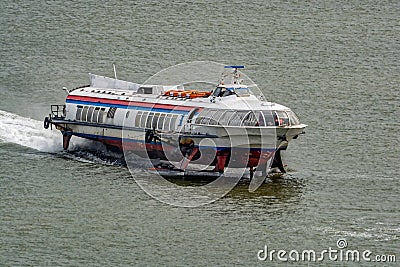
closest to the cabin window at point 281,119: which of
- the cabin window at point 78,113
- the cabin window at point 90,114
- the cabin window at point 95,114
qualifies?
the cabin window at point 95,114

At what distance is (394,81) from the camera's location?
7712 centimetres

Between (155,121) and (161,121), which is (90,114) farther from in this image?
(161,121)

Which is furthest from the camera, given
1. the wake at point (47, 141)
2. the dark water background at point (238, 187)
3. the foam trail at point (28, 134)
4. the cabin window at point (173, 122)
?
the foam trail at point (28, 134)

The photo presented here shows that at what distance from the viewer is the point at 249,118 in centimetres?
5781

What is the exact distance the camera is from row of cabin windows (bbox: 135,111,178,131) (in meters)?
60.5

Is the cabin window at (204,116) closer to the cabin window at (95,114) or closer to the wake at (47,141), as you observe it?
the wake at (47,141)

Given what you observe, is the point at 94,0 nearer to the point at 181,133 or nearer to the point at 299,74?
the point at 299,74

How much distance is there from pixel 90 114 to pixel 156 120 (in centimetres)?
519

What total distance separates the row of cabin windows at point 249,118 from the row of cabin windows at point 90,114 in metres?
7.66

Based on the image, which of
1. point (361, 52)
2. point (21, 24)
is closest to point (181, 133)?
point (361, 52)

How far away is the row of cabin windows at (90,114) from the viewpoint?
211 feet

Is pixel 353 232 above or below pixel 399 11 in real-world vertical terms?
below

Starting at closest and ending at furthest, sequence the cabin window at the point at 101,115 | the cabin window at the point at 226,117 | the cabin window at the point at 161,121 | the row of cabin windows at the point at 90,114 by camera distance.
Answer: the cabin window at the point at 226,117
the cabin window at the point at 161,121
the cabin window at the point at 101,115
the row of cabin windows at the point at 90,114

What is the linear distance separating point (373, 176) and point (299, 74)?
67.8 feet
